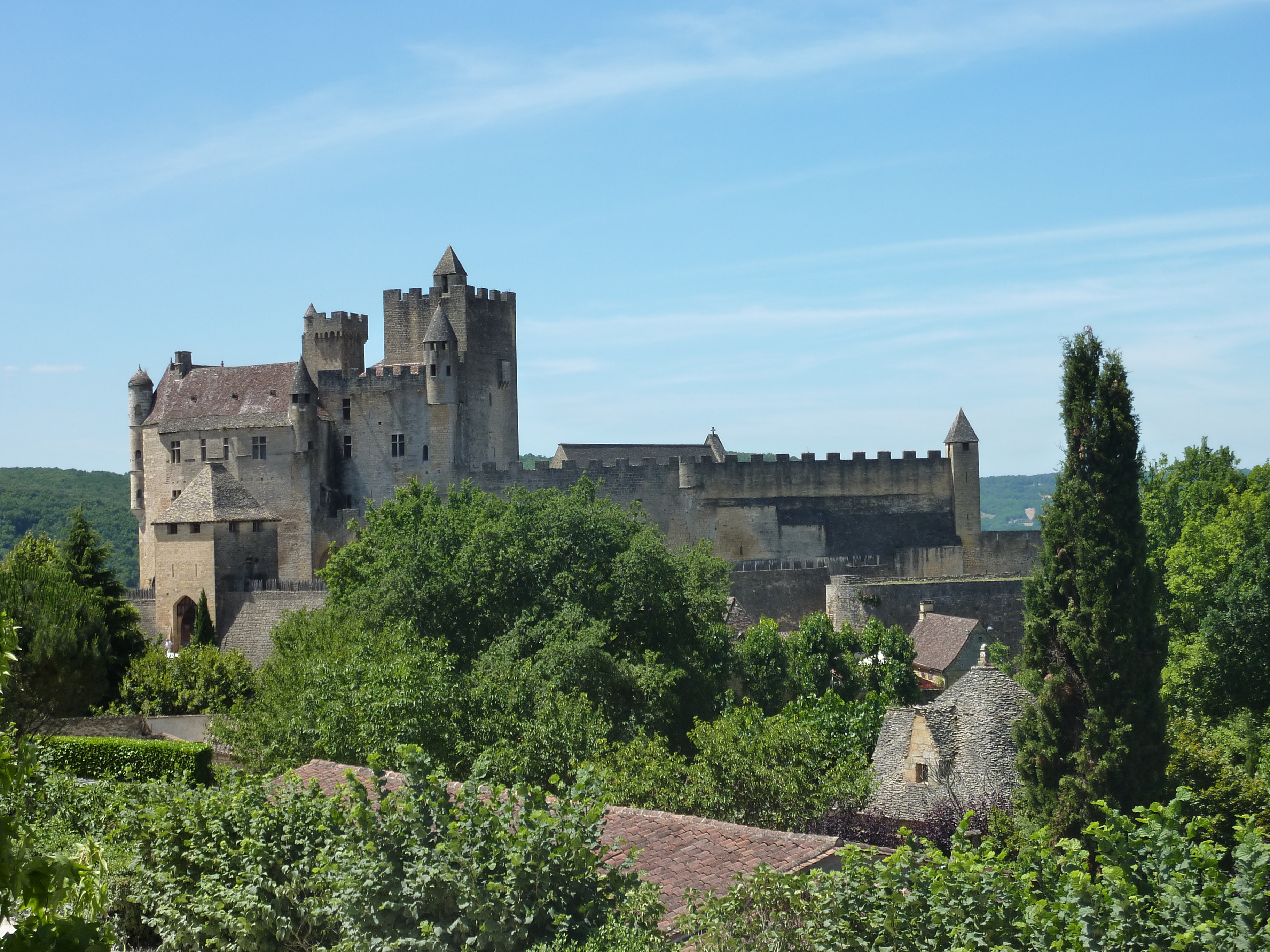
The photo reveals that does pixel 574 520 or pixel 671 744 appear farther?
pixel 574 520

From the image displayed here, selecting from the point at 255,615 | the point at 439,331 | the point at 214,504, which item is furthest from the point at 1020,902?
the point at 439,331

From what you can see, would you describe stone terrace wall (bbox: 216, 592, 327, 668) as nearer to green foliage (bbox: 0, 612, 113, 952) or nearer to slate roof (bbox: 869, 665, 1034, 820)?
slate roof (bbox: 869, 665, 1034, 820)

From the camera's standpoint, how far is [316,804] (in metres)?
15.3

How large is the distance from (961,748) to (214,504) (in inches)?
1193

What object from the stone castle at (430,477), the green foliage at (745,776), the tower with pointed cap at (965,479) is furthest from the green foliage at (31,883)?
the tower with pointed cap at (965,479)

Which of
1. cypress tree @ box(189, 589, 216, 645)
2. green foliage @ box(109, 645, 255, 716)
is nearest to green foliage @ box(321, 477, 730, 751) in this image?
green foliage @ box(109, 645, 255, 716)

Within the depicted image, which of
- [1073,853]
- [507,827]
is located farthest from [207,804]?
[1073,853]

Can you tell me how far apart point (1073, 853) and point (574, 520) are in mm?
22554

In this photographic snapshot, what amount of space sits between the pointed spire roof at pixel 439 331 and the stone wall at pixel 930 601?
16380 mm

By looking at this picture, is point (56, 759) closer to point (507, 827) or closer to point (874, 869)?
point (507, 827)

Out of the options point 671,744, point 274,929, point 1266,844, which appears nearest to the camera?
point 1266,844

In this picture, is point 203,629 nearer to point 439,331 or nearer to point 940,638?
point 439,331

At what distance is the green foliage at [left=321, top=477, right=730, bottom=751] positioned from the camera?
3023 cm

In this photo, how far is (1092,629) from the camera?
24047 mm
